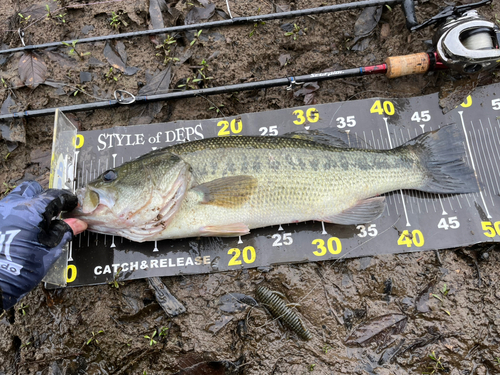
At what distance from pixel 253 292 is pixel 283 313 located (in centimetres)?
38

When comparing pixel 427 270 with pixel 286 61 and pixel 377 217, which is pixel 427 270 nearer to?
pixel 377 217

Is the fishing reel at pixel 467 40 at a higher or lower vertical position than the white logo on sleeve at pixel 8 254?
higher

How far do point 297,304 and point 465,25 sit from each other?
3421 millimetres

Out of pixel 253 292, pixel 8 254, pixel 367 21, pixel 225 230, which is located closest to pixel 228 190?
pixel 225 230

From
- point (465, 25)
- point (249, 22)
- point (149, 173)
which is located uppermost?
point (249, 22)

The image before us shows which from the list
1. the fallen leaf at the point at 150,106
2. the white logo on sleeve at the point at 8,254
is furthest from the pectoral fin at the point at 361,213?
the white logo on sleeve at the point at 8,254

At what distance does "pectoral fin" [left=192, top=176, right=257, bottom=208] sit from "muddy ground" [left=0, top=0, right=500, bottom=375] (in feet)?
2.69

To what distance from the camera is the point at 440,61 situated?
3.78 meters

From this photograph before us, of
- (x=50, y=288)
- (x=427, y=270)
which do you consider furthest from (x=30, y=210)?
(x=427, y=270)

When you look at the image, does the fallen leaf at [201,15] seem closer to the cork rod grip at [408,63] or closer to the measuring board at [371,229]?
the measuring board at [371,229]

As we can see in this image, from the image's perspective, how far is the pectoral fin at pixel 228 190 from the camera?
10.9 ft

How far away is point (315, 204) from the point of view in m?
3.48

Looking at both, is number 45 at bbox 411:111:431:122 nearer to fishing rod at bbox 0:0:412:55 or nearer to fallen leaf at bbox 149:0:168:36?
fishing rod at bbox 0:0:412:55

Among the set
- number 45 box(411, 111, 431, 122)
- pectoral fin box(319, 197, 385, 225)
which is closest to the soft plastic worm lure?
pectoral fin box(319, 197, 385, 225)
